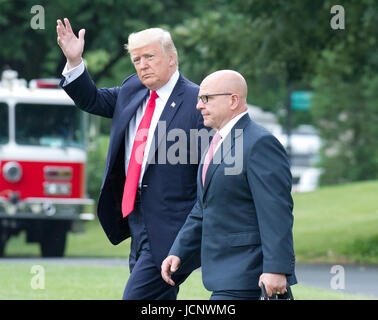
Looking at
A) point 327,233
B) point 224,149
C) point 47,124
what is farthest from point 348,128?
point 224,149

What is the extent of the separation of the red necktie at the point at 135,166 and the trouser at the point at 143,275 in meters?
0.09

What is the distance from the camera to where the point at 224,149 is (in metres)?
5.16

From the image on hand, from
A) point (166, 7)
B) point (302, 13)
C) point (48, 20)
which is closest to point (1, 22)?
point (48, 20)

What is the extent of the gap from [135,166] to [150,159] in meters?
0.10

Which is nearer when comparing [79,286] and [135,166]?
[135,166]

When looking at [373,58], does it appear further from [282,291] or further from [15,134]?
[282,291]

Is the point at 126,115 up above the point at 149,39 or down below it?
below

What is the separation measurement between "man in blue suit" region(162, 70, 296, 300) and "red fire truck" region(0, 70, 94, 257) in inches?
500

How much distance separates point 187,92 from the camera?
6.09 meters

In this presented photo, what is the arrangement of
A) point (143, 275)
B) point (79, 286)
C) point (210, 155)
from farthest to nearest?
point (79, 286) < point (143, 275) < point (210, 155)

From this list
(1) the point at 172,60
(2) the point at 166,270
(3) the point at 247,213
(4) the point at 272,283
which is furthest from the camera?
(1) the point at 172,60

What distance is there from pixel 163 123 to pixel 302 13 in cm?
1185

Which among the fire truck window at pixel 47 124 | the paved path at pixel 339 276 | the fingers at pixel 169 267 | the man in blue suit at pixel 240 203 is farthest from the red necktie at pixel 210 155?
the fire truck window at pixel 47 124

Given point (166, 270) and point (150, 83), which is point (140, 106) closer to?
point (150, 83)
